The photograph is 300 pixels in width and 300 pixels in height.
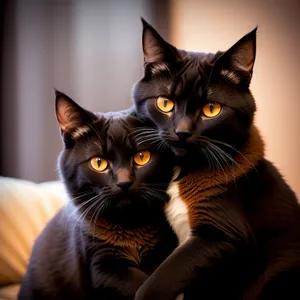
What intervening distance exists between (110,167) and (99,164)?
3cm

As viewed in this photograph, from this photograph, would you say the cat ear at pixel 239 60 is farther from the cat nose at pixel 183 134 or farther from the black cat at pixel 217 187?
the cat nose at pixel 183 134

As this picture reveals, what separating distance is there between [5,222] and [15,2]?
2.44 ft

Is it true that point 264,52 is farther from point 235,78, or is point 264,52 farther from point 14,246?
point 14,246

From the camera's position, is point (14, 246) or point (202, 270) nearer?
point (202, 270)

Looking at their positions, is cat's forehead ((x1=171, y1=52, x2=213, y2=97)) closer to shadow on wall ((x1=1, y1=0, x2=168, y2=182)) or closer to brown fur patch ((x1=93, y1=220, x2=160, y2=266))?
brown fur patch ((x1=93, y1=220, x2=160, y2=266))

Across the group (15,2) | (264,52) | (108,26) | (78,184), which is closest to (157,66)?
(78,184)

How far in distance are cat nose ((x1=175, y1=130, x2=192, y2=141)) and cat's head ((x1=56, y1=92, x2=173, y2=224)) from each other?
0.09m

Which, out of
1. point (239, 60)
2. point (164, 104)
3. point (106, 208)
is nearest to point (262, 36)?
point (239, 60)

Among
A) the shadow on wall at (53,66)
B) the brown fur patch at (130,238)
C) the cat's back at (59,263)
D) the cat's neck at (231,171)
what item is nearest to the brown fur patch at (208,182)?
the cat's neck at (231,171)

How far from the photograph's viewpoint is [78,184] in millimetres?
950

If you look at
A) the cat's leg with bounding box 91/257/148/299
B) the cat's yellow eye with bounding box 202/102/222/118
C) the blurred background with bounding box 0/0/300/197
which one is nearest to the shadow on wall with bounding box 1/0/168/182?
the blurred background with bounding box 0/0/300/197

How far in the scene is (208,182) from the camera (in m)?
0.94

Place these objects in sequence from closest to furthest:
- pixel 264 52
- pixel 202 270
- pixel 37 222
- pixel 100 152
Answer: pixel 202 270
pixel 100 152
pixel 264 52
pixel 37 222

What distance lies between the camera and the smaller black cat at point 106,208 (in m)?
0.89
